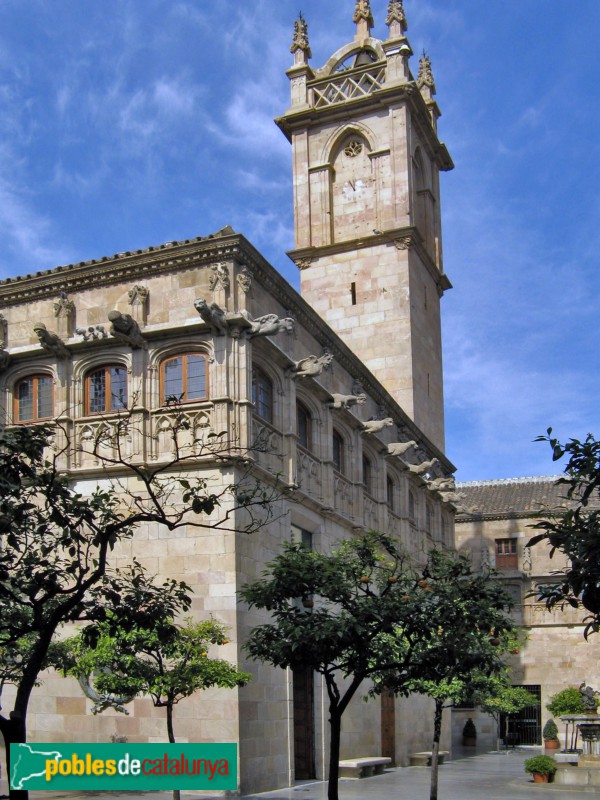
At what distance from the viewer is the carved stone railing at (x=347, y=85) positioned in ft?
142

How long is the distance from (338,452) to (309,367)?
4706 millimetres

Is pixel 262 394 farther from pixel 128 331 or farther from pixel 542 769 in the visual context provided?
pixel 542 769

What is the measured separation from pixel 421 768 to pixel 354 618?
20.4 meters

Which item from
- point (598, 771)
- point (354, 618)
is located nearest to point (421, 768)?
point (598, 771)

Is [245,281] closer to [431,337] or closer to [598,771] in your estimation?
[598,771]

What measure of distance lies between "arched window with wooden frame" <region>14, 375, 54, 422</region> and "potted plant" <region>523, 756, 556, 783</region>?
52.7 ft

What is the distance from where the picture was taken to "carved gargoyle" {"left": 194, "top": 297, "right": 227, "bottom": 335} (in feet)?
76.5

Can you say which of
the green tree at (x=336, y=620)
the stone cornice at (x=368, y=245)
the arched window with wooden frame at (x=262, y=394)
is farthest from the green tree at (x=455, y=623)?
the stone cornice at (x=368, y=245)

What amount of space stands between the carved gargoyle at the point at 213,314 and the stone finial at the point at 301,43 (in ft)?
79.8

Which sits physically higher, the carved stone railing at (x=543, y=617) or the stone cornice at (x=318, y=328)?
the stone cornice at (x=318, y=328)

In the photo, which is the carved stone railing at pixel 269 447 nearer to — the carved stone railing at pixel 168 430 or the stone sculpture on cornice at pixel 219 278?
the carved stone railing at pixel 168 430

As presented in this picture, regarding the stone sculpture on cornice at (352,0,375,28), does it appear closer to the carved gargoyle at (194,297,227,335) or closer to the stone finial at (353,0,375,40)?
the stone finial at (353,0,375,40)

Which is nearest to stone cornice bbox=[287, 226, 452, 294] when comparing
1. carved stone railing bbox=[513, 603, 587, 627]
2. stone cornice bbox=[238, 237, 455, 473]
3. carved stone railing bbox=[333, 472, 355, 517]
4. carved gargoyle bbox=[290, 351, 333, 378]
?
stone cornice bbox=[238, 237, 455, 473]

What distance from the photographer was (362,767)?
29.0m
